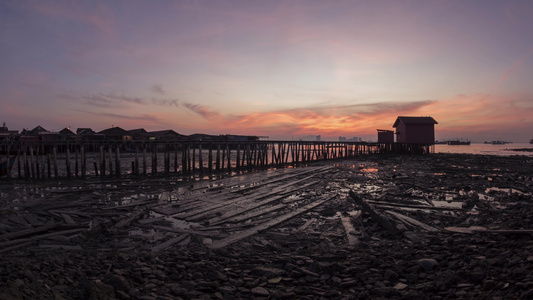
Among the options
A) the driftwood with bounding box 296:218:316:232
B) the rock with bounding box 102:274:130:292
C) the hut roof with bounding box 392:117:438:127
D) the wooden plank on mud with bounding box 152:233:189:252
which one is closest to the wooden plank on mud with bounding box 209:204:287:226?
the wooden plank on mud with bounding box 152:233:189:252

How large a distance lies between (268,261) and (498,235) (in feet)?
A: 15.1

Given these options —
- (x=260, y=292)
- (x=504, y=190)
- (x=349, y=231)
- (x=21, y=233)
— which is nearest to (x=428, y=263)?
(x=260, y=292)

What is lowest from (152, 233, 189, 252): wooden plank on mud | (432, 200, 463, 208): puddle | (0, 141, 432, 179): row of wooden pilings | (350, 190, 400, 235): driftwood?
(152, 233, 189, 252): wooden plank on mud

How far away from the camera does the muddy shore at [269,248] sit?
4168mm

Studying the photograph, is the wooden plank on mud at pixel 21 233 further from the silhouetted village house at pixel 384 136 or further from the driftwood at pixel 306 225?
the silhouetted village house at pixel 384 136

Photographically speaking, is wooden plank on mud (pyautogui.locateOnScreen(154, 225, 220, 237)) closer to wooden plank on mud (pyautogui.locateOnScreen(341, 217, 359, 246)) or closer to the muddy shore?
the muddy shore

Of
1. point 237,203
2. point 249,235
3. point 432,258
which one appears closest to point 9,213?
point 237,203

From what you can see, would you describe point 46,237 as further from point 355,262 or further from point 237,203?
point 355,262

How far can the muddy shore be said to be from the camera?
4.17m

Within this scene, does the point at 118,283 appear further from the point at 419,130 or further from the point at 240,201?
the point at 419,130

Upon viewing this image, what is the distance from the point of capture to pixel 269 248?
6422mm

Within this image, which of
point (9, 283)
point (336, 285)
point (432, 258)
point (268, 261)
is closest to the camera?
point (9, 283)

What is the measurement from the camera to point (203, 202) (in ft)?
37.6

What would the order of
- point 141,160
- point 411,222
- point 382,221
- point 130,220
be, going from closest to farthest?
point 382,221
point 411,222
point 130,220
point 141,160
